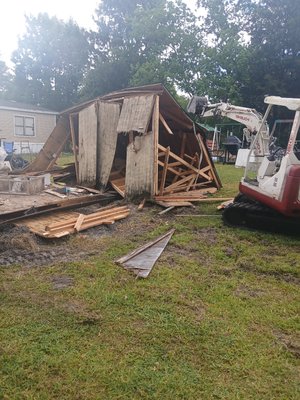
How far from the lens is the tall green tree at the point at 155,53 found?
30.9 meters

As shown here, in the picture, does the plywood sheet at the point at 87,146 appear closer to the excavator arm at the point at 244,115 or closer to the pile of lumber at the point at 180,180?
the pile of lumber at the point at 180,180

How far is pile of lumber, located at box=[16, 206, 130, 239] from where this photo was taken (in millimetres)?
5770

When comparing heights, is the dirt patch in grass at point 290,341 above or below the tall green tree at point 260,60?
below

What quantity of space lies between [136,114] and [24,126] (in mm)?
19986

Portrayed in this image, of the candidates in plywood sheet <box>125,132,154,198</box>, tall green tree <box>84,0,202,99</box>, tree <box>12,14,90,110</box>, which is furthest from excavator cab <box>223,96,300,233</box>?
tree <box>12,14,90,110</box>

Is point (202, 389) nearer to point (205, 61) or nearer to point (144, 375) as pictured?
point (144, 375)

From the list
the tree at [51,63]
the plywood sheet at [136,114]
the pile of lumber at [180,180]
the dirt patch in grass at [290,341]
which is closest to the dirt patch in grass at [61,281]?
the dirt patch in grass at [290,341]

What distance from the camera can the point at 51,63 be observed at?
4122cm

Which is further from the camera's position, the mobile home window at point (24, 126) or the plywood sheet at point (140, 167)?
the mobile home window at point (24, 126)

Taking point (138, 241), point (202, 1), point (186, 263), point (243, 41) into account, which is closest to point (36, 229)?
point (138, 241)

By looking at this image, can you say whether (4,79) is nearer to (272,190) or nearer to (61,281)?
(272,190)

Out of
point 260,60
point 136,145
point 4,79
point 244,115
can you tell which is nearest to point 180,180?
point 136,145

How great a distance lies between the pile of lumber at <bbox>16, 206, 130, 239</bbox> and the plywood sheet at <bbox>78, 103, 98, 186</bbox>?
2.47 m

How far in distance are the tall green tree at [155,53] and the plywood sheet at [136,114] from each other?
2252 cm
